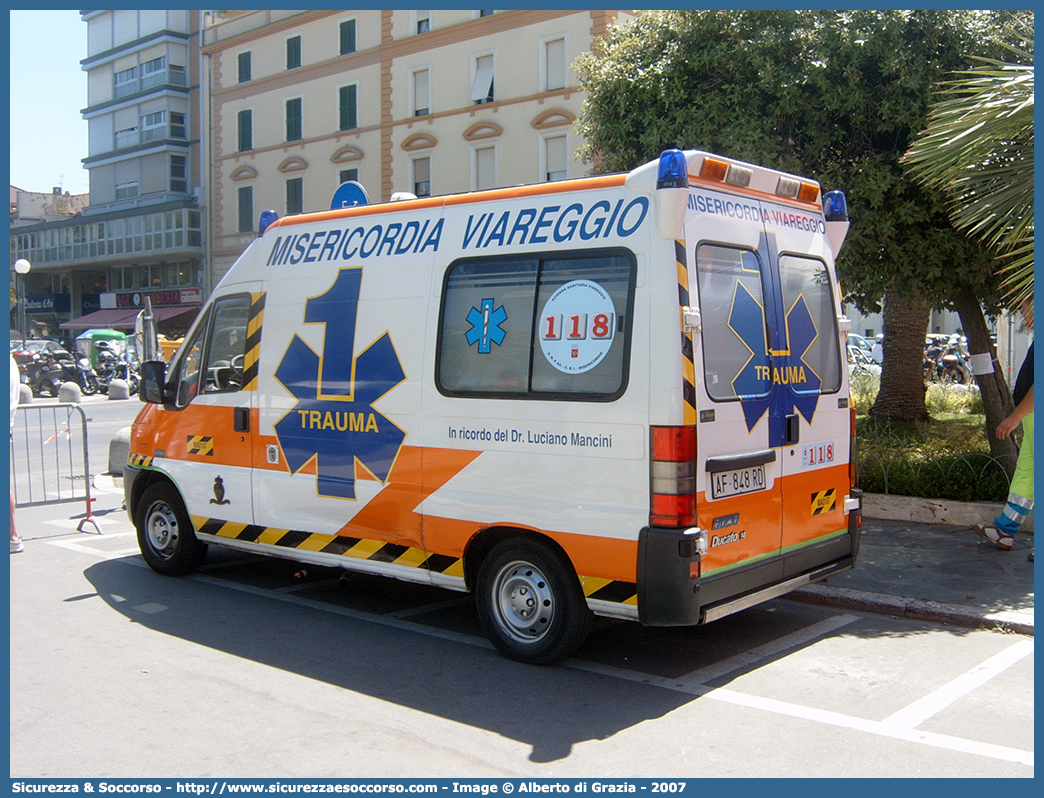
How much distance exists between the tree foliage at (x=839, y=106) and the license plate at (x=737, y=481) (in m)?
4.73

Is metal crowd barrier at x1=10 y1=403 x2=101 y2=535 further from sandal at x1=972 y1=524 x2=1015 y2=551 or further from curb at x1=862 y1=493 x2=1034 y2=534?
sandal at x1=972 y1=524 x2=1015 y2=551

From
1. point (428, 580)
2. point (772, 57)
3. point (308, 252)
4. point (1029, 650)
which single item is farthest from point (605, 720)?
point (772, 57)

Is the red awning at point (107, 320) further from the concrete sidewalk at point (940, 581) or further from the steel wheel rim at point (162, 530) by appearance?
the concrete sidewalk at point (940, 581)

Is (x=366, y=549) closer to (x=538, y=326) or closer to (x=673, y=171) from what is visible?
(x=538, y=326)

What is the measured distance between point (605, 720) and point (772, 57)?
7.01 meters

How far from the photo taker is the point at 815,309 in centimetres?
576

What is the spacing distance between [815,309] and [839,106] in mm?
4134

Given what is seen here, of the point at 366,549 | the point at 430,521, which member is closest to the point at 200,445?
the point at 366,549

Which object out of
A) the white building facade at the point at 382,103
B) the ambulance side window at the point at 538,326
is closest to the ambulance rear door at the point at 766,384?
the ambulance side window at the point at 538,326

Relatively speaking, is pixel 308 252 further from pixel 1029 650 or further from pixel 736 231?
pixel 1029 650

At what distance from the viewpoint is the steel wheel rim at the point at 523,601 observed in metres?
5.21

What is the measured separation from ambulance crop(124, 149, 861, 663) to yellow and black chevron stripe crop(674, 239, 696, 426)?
1 centimetres

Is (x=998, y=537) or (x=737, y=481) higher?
(x=737, y=481)

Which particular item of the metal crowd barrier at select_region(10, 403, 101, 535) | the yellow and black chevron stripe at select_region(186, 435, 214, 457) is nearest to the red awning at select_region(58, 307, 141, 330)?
the metal crowd barrier at select_region(10, 403, 101, 535)
